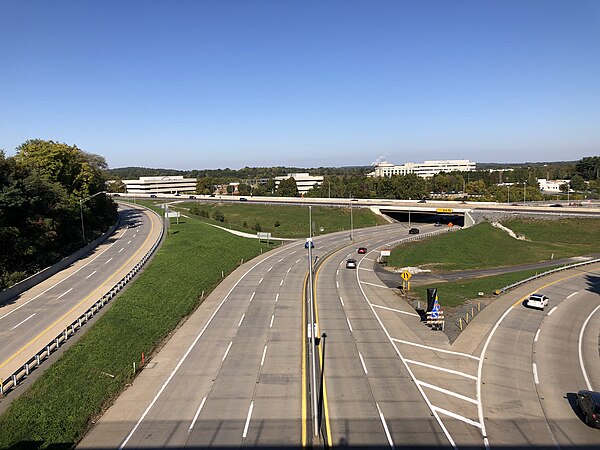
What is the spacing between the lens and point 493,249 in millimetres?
73125

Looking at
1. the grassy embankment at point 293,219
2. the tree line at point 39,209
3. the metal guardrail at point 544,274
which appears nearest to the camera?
the tree line at point 39,209

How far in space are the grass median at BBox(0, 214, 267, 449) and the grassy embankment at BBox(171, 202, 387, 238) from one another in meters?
46.6

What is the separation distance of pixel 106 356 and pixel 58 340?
3.56 metres

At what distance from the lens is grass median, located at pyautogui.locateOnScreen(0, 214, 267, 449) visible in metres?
19.6

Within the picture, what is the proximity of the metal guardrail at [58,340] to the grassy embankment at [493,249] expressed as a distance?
29.3m

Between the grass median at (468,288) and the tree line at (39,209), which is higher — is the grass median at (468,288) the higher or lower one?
the lower one

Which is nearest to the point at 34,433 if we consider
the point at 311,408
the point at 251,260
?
the point at 311,408

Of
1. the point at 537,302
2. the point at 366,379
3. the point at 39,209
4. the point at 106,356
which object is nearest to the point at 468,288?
the point at 537,302

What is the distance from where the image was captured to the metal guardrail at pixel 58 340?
22934 millimetres

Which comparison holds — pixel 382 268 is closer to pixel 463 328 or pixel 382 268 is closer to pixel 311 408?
pixel 463 328

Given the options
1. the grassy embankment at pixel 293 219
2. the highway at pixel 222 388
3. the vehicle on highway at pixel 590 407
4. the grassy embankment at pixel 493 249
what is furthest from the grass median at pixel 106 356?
the grassy embankment at pixel 293 219

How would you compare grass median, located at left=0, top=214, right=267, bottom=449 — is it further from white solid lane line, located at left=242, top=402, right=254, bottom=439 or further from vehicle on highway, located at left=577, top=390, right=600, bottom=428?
vehicle on highway, located at left=577, top=390, right=600, bottom=428

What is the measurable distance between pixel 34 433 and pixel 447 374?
21.0 meters

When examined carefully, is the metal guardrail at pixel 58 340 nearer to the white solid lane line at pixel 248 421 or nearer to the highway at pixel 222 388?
the highway at pixel 222 388
